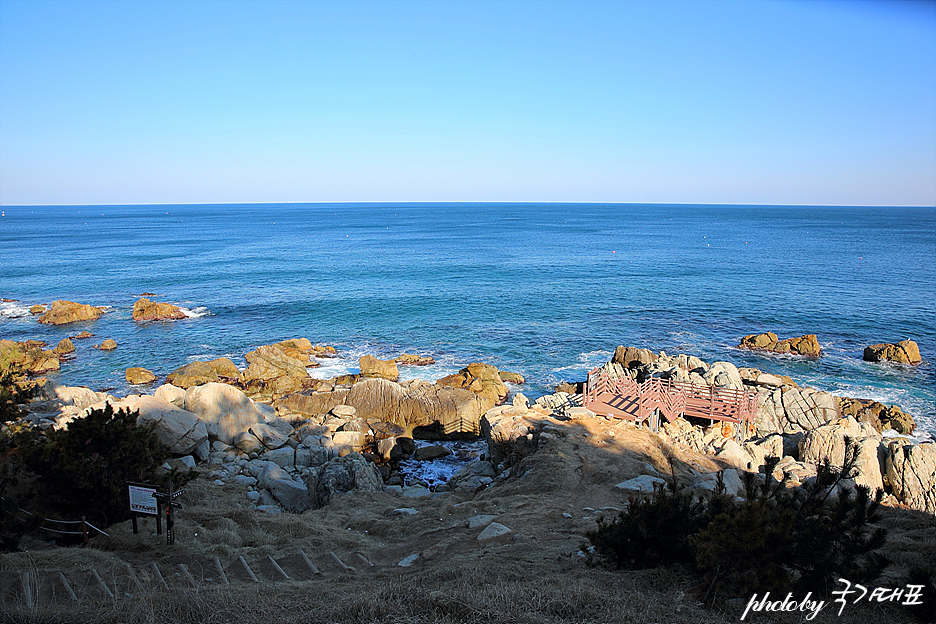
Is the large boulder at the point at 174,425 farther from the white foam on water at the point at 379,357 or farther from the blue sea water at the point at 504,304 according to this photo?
the blue sea water at the point at 504,304

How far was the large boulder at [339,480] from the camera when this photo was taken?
16406mm

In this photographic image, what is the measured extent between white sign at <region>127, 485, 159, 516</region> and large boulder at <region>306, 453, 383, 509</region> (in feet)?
19.3

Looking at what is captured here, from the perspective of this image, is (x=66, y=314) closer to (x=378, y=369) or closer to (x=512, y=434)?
(x=378, y=369)

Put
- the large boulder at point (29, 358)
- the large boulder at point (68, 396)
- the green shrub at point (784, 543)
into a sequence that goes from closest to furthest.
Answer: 1. the green shrub at point (784, 543)
2. the large boulder at point (68, 396)
3. the large boulder at point (29, 358)

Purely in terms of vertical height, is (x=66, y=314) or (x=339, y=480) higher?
(x=66, y=314)

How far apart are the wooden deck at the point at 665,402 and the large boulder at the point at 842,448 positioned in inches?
104

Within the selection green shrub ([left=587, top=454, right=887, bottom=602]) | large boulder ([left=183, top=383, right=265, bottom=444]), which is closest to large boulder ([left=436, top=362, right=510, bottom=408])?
large boulder ([left=183, top=383, right=265, bottom=444])

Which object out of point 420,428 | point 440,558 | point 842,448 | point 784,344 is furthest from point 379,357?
point 784,344

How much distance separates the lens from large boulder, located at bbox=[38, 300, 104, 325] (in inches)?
1595

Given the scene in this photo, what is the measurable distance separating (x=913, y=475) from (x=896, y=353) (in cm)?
1923

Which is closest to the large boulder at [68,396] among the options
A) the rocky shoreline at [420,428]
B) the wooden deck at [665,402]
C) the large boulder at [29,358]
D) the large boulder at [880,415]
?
the rocky shoreline at [420,428]

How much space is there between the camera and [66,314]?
40.8 metres

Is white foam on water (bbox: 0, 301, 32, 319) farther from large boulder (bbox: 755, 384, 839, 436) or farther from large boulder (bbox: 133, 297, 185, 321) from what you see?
large boulder (bbox: 755, 384, 839, 436)

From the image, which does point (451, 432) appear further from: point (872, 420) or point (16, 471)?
point (872, 420)
